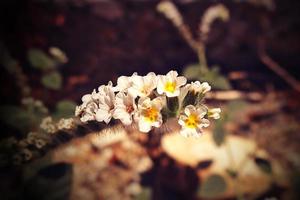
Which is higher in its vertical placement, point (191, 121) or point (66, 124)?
point (66, 124)

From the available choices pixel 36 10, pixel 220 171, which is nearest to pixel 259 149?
pixel 220 171

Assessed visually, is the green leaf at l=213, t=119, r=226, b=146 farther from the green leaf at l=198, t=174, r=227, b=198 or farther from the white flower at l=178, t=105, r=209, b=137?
the white flower at l=178, t=105, r=209, b=137

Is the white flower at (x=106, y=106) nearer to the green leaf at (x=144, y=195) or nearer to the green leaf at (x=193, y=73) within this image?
the green leaf at (x=144, y=195)

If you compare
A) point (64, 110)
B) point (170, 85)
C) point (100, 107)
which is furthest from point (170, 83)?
point (64, 110)

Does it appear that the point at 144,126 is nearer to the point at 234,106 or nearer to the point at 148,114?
the point at 148,114

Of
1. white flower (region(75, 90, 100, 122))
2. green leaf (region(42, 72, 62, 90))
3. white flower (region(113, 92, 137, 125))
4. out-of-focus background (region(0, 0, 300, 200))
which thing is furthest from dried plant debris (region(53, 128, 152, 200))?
white flower (region(113, 92, 137, 125))
